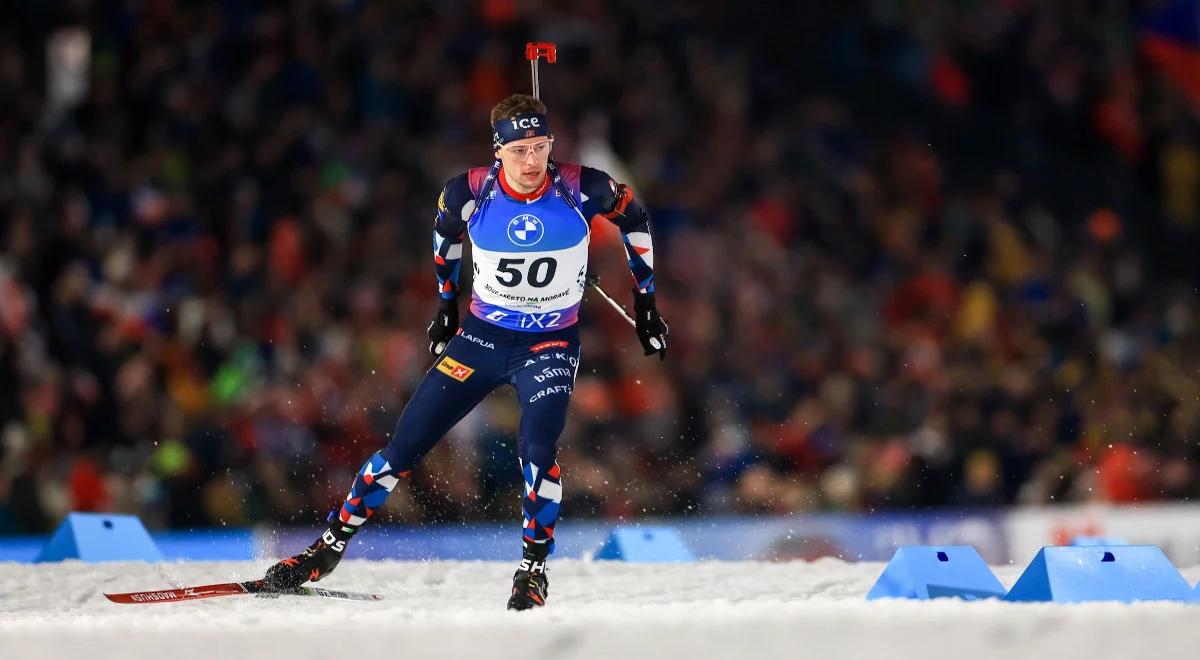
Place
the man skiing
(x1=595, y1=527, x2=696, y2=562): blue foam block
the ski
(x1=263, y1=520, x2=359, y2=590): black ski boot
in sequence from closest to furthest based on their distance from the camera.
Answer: the man skiing < the ski < (x1=263, y1=520, x2=359, y2=590): black ski boot < (x1=595, y1=527, x2=696, y2=562): blue foam block

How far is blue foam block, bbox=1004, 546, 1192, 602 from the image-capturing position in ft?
22.6

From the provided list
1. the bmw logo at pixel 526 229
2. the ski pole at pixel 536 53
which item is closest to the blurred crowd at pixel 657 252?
the ski pole at pixel 536 53

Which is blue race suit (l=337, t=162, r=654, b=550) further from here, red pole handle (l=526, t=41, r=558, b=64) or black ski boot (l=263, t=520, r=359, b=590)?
red pole handle (l=526, t=41, r=558, b=64)

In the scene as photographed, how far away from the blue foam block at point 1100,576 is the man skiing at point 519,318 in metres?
2.08

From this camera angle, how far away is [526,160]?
7.68 m

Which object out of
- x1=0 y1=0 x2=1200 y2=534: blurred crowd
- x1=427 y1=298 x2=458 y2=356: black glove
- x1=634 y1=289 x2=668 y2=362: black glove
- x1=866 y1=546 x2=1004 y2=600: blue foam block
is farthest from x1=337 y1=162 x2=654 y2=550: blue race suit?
x1=0 y1=0 x2=1200 y2=534: blurred crowd

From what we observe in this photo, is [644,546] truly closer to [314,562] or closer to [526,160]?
[314,562]

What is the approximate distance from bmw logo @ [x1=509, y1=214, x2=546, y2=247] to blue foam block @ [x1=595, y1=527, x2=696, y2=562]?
3.51 meters

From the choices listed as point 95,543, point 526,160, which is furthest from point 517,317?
point 95,543

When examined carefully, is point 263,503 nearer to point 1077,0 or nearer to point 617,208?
point 617,208

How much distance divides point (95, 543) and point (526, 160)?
433cm

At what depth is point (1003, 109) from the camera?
17719 mm

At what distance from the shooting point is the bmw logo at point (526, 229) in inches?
306

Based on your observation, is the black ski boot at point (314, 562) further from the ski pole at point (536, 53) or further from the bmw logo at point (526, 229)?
the ski pole at point (536, 53)
